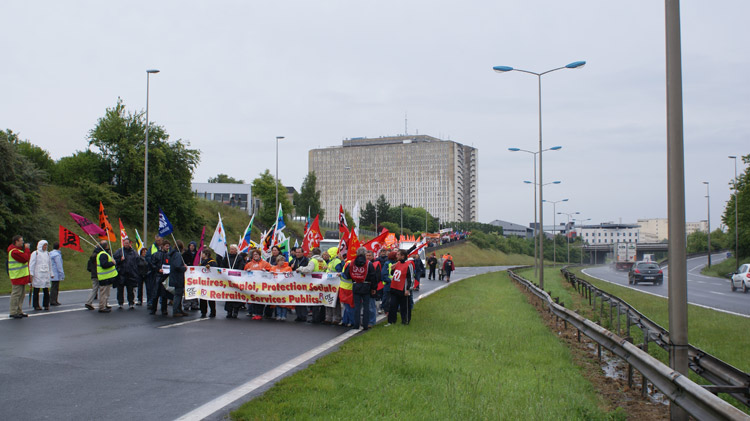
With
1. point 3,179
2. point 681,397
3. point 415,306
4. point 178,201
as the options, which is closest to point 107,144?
point 178,201

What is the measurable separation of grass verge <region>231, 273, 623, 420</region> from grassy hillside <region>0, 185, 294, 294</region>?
60.3 feet

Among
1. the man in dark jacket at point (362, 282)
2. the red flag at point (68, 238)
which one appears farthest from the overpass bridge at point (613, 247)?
the red flag at point (68, 238)

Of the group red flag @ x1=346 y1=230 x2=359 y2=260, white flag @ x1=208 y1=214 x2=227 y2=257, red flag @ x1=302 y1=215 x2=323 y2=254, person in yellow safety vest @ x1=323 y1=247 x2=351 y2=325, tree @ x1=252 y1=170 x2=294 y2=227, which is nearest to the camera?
person in yellow safety vest @ x1=323 y1=247 x2=351 y2=325

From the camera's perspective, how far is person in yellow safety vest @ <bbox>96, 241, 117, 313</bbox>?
15.4 m

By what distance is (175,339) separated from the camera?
11414 mm

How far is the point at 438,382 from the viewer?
789 cm

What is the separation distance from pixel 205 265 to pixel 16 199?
2208 cm

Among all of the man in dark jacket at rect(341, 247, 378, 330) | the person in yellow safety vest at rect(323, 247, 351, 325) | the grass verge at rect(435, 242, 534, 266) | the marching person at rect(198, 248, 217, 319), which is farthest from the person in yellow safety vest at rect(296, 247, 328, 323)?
the grass verge at rect(435, 242, 534, 266)

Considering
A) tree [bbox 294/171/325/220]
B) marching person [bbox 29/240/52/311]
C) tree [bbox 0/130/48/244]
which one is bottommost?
marching person [bbox 29/240/52/311]

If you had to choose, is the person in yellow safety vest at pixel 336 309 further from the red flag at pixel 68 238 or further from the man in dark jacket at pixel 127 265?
the red flag at pixel 68 238

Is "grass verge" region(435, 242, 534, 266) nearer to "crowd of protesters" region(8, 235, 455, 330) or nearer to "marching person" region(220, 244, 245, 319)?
"marching person" region(220, 244, 245, 319)

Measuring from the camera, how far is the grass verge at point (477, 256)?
8669 cm

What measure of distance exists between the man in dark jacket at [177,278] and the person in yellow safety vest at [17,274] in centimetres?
307

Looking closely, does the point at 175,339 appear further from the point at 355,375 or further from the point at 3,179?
the point at 3,179
